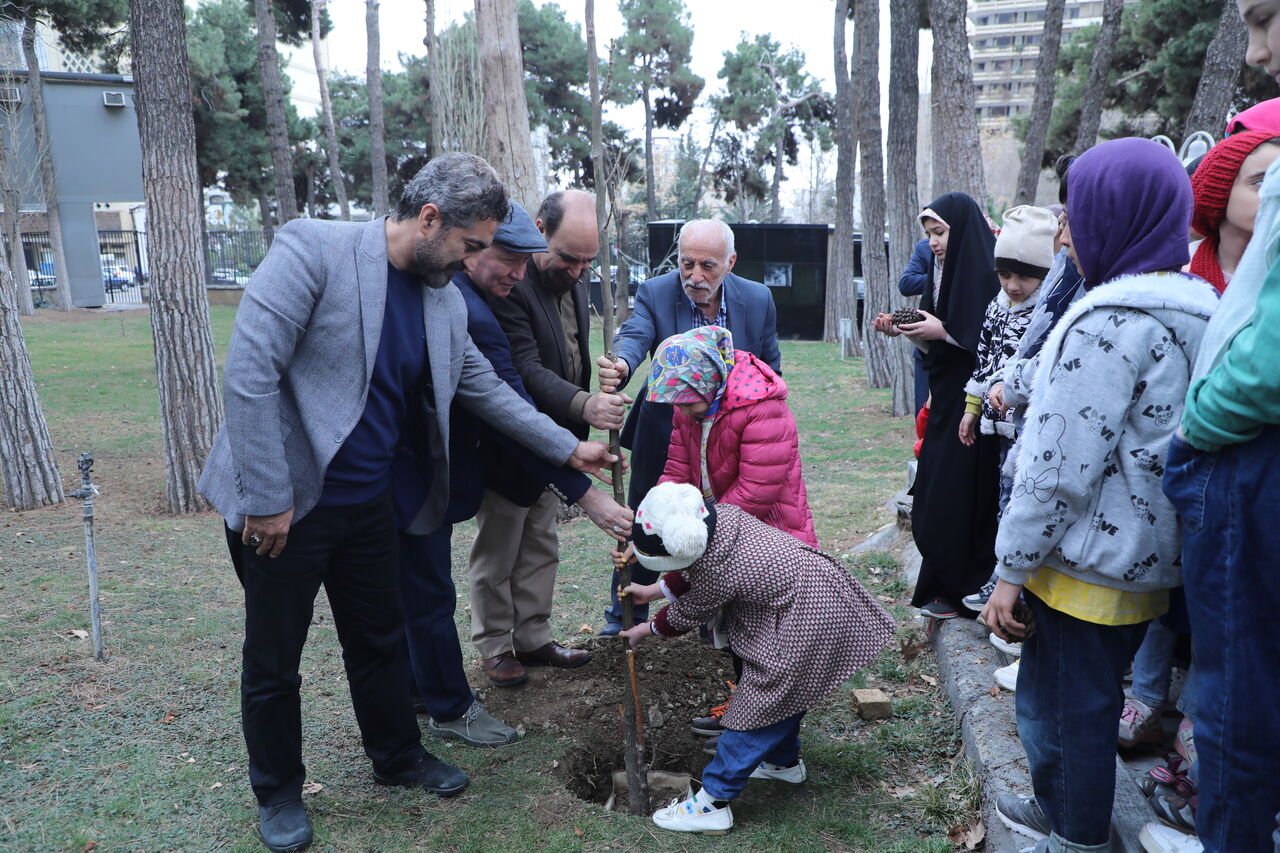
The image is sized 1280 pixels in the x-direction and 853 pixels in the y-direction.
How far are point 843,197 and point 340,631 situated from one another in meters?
17.4

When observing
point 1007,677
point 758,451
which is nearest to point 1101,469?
point 758,451

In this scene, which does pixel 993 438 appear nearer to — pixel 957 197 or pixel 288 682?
pixel 957 197

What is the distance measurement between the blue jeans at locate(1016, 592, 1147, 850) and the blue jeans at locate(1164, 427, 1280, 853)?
310mm

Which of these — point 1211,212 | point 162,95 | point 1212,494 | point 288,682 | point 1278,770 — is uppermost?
point 162,95

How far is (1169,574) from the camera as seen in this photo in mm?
1976

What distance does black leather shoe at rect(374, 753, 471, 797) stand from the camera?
3078 millimetres

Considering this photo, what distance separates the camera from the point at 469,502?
11.6ft

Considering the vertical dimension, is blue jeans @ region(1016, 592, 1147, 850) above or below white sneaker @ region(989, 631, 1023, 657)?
above

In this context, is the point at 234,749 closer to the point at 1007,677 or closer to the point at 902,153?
the point at 1007,677

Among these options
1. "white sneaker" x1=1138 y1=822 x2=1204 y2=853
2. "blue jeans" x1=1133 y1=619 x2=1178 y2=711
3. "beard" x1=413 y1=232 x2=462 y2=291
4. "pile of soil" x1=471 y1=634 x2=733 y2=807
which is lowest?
"pile of soil" x1=471 y1=634 x2=733 y2=807

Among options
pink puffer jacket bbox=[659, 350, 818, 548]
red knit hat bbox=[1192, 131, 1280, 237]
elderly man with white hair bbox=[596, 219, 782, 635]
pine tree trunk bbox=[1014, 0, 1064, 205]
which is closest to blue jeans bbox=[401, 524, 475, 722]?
elderly man with white hair bbox=[596, 219, 782, 635]

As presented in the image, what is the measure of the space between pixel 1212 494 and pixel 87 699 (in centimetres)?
400

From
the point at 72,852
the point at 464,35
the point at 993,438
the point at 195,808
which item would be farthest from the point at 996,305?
the point at 464,35

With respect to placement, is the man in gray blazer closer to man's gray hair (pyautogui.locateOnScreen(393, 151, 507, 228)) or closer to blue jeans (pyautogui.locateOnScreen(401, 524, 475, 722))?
man's gray hair (pyautogui.locateOnScreen(393, 151, 507, 228))
